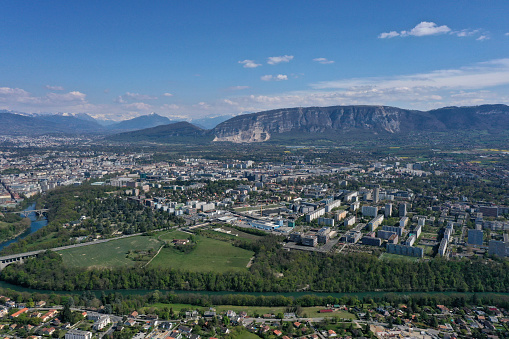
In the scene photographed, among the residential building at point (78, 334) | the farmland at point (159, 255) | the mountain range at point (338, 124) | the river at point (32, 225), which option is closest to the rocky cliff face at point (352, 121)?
the mountain range at point (338, 124)

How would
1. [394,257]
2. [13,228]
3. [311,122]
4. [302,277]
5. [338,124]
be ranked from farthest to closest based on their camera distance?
1. [311,122]
2. [338,124]
3. [13,228]
4. [394,257]
5. [302,277]

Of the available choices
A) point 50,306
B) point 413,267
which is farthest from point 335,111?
point 50,306

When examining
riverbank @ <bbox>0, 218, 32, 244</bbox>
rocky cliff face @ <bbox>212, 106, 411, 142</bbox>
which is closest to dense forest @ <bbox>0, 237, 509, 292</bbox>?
riverbank @ <bbox>0, 218, 32, 244</bbox>

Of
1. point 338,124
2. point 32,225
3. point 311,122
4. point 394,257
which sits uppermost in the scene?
point 311,122

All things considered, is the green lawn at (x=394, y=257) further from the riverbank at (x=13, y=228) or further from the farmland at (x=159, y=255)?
the riverbank at (x=13, y=228)

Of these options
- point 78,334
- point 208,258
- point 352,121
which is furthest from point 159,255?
point 352,121

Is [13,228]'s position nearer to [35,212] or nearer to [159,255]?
[35,212]
